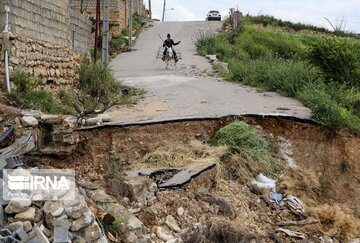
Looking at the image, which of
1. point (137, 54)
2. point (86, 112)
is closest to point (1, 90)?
point (86, 112)

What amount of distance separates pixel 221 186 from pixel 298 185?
1558mm

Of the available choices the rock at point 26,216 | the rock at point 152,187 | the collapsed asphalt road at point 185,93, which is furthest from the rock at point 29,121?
the rock at point 26,216

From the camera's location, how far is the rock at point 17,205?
488 centimetres

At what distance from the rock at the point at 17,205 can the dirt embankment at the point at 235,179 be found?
1.61m

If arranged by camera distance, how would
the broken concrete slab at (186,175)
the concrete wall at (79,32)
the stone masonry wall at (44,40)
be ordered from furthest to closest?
the concrete wall at (79,32)
the stone masonry wall at (44,40)
the broken concrete slab at (186,175)

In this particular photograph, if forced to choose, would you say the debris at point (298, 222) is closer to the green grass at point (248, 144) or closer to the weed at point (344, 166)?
the green grass at point (248, 144)

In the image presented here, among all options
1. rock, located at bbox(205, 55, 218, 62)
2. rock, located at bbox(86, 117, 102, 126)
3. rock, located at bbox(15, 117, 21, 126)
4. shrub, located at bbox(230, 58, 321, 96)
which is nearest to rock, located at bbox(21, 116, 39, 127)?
rock, located at bbox(15, 117, 21, 126)

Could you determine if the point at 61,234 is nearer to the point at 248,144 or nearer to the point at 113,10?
the point at 248,144

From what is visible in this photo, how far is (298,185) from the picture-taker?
27.8ft

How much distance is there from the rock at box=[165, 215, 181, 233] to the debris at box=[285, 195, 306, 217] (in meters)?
2.31

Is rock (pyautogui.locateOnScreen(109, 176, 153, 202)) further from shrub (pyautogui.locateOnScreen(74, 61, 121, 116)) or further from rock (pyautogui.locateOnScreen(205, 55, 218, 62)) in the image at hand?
rock (pyautogui.locateOnScreen(205, 55, 218, 62))

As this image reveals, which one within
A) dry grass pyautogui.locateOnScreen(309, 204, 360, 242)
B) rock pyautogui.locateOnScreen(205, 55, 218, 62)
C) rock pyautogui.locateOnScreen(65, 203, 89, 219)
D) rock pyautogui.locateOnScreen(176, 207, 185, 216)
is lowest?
dry grass pyautogui.locateOnScreen(309, 204, 360, 242)

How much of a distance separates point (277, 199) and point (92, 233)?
3804 mm

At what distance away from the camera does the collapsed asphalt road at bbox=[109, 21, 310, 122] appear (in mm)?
10656
